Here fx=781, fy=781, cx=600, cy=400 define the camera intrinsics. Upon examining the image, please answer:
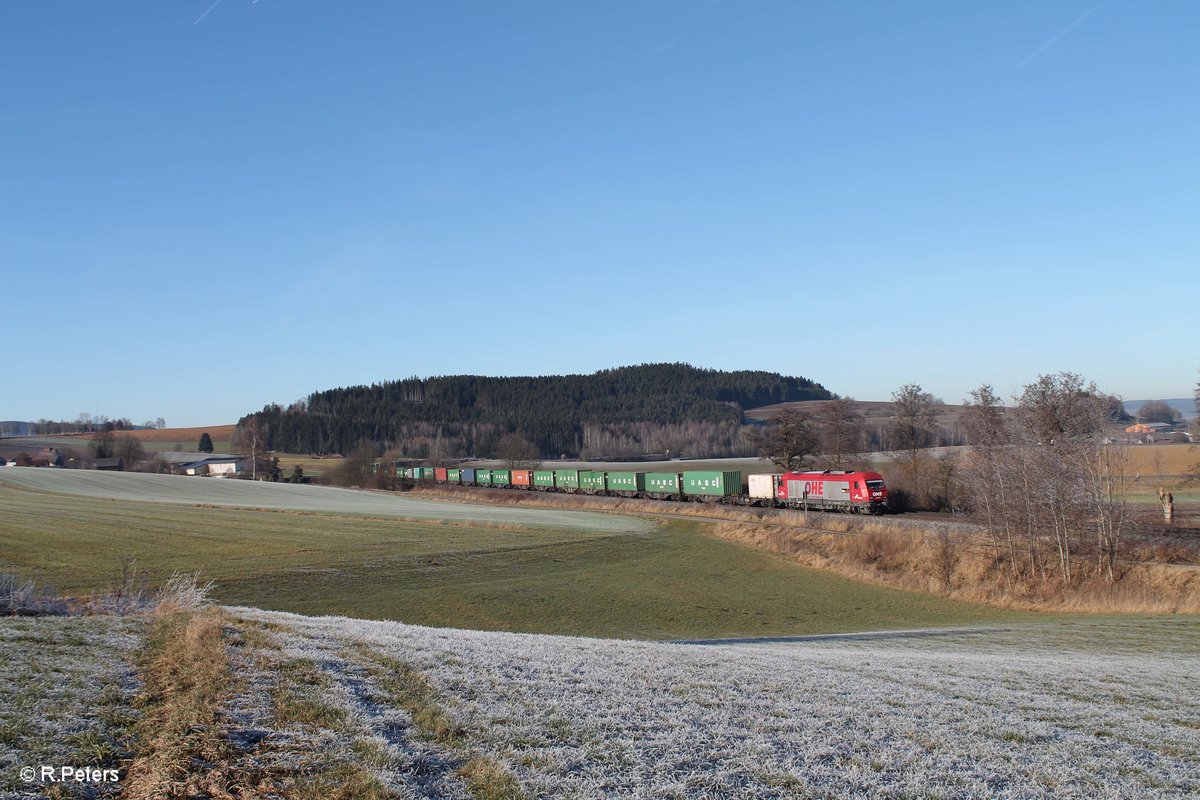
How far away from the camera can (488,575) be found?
3369 cm

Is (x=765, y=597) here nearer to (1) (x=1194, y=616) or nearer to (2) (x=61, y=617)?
(1) (x=1194, y=616)

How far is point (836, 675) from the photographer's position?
11.6 m

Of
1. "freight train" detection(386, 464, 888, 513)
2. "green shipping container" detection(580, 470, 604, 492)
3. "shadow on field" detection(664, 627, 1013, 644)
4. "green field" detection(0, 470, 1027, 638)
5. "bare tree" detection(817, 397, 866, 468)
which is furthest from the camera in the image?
"green shipping container" detection(580, 470, 604, 492)

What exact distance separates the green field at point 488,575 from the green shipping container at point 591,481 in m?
31.1

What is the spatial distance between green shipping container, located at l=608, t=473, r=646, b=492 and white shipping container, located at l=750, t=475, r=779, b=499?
49.2 ft

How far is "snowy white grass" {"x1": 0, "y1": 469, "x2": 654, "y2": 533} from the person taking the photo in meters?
55.8

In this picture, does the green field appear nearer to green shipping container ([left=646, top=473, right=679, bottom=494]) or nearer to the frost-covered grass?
the frost-covered grass

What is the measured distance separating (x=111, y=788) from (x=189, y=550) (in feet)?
115

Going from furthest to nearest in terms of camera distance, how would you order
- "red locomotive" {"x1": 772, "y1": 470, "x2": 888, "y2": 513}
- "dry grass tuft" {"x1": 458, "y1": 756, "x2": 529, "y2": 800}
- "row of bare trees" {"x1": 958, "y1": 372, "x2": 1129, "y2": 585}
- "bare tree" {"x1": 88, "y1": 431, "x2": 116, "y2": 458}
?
"bare tree" {"x1": 88, "y1": 431, "x2": 116, "y2": 458}, "red locomotive" {"x1": 772, "y1": 470, "x2": 888, "y2": 513}, "row of bare trees" {"x1": 958, "y1": 372, "x2": 1129, "y2": 585}, "dry grass tuft" {"x1": 458, "y1": 756, "x2": 529, "y2": 800}

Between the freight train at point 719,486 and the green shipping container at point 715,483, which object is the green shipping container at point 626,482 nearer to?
the freight train at point 719,486

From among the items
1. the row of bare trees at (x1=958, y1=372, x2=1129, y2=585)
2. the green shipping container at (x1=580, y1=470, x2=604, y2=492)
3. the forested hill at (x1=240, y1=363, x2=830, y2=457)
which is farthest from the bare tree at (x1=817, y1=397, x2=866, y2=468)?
the forested hill at (x1=240, y1=363, x2=830, y2=457)

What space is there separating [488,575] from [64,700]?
26691 mm

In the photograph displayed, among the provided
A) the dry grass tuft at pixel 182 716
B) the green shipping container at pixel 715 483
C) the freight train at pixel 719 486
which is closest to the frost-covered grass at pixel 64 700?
the dry grass tuft at pixel 182 716

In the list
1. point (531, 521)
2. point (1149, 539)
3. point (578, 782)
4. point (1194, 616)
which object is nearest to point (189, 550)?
point (531, 521)
